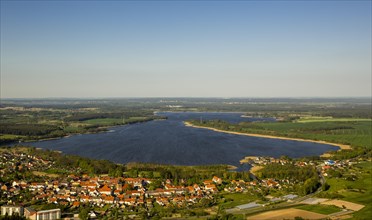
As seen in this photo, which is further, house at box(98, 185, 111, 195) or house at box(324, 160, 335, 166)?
house at box(324, 160, 335, 166)

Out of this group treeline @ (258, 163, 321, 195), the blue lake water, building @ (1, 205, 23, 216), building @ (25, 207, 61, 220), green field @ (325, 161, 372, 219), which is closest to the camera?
building @ (25, 207, 61, 220)

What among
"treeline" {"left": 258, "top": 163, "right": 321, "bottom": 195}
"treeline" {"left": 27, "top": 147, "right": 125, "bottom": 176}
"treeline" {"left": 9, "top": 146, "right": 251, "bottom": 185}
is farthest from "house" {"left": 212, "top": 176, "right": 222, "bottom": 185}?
"treeline" {"left": 27, "top": 147, "right": 125, "bottom": 176}

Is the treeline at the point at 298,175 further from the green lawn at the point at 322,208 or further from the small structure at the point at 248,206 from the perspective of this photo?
the small structure at the point at 248,206

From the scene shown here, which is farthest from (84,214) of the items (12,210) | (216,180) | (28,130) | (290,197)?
(28,130)

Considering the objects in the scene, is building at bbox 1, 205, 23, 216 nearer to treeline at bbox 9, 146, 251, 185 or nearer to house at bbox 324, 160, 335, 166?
treeline at bbox 9, 146, 251, 185

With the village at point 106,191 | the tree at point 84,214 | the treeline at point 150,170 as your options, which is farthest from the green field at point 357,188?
the tree at point 84,214

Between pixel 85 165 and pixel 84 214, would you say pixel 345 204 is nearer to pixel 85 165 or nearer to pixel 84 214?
pixel 84 214

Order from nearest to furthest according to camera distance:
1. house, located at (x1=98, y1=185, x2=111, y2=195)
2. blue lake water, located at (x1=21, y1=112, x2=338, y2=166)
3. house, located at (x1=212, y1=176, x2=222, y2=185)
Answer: house, located at (x1=98, y1=185, x2=111, y2=195) < house, located at (x1=212, y1=176, x2=222, y2=185) < blue lake water, located at (x1=21, y1=112, x2=338, y2=166)
